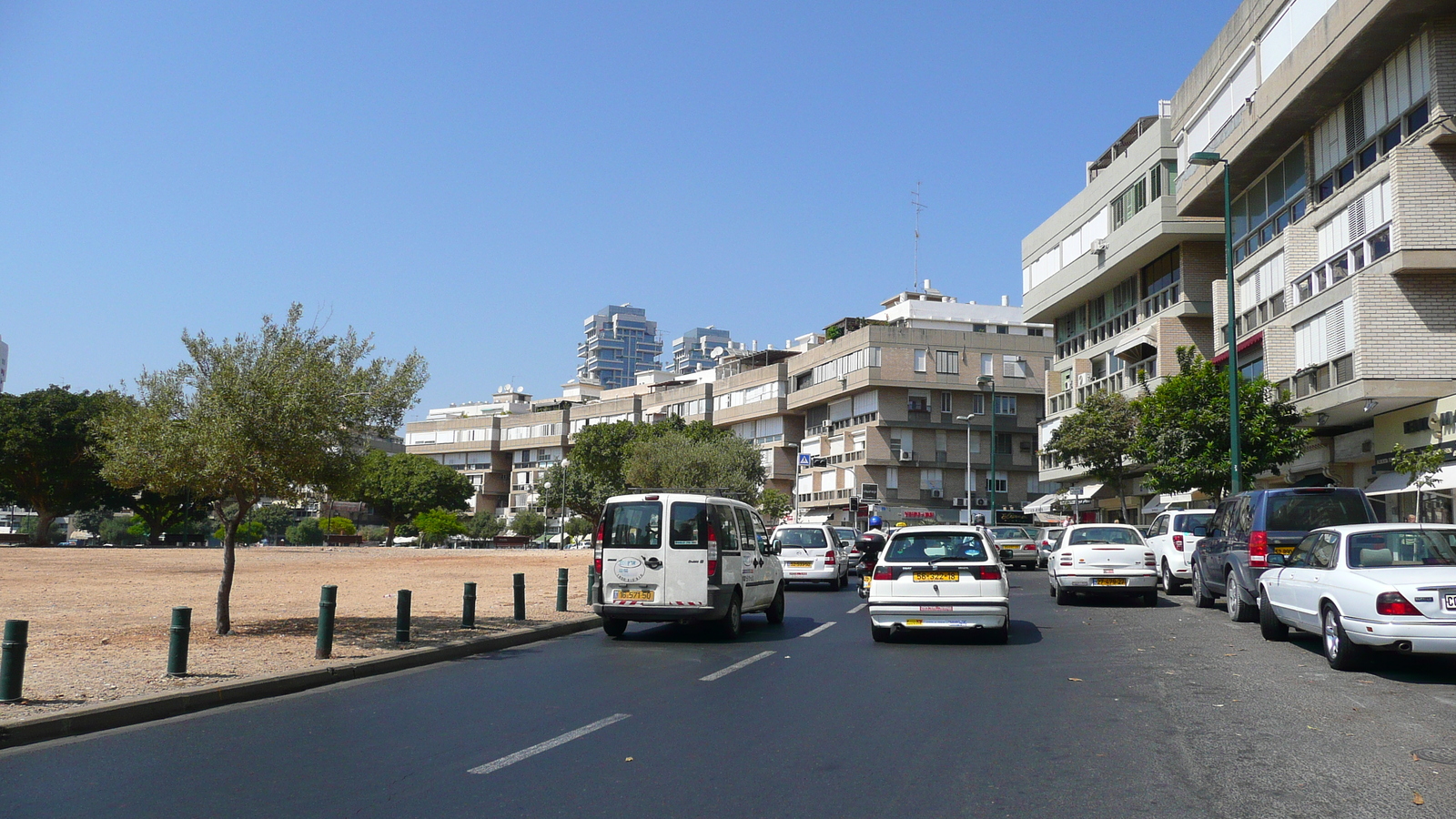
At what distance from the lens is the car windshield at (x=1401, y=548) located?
11.2m

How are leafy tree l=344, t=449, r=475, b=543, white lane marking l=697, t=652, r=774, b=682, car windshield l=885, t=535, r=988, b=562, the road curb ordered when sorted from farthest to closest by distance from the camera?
1. leafy tree l=344, t=449, r=475, b=543
2. car windshield l=885, t=535, r=988, b=562
3. white lane marking l=697, t=652, r=774, b=682
4. the road curb

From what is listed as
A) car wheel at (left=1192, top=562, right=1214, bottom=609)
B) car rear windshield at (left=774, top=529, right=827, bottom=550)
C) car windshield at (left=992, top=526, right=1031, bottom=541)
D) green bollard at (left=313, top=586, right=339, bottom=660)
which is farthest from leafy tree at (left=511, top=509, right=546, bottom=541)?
green bollard at (left=313, top=586, right=339, bottom=660)

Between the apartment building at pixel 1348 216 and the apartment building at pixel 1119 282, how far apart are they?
702cm

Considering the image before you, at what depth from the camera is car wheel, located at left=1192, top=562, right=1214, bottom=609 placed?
19.5 m

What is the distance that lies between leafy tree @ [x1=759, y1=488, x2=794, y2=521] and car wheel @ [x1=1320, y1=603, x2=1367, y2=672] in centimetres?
6066

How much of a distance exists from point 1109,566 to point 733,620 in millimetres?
8883

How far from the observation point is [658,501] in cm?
1513

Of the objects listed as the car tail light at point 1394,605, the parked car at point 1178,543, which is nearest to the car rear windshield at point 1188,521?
the parked car at point 1178,543

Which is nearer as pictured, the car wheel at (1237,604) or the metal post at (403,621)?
the metal post at (403,621)

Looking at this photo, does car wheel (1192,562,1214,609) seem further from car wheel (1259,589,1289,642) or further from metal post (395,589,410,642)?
metal post (395,589,410,642)

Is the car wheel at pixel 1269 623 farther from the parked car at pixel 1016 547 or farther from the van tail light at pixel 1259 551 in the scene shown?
the parked car at pixel 1016 547

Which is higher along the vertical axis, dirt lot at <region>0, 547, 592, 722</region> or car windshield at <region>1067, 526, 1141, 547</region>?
car windshield at <region>1067, 526, 1141, 547</region>

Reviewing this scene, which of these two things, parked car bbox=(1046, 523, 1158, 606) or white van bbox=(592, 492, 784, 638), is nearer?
white van bbox=(592, 492, 784, 638)

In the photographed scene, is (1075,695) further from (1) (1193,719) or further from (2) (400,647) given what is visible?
(2) (400,647)
